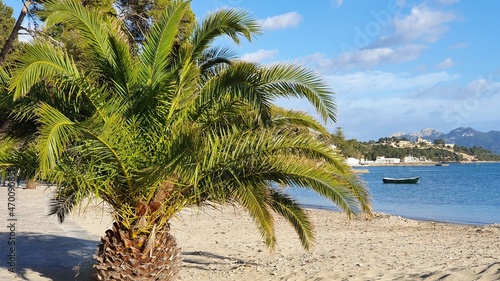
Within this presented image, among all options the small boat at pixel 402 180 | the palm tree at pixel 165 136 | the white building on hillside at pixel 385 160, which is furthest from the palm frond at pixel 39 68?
the white building on hillside at pixel 385 160

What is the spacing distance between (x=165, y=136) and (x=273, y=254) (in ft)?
14.5

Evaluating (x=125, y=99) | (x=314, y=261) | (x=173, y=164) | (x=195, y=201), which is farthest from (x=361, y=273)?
(x=125, y=99)

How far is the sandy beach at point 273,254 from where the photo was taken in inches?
307

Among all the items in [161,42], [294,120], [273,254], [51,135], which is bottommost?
[273,254]

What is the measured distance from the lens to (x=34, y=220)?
1415 cm

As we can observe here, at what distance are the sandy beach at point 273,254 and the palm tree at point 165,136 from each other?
58 centimetres

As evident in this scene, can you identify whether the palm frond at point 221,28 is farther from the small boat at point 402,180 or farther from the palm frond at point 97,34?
the small boat at point 402,180

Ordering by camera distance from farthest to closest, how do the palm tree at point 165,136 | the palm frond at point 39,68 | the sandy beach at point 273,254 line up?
the sandy beach at point 273,254 < the palm tree at point 165,136 < the palm frond at point 39,68

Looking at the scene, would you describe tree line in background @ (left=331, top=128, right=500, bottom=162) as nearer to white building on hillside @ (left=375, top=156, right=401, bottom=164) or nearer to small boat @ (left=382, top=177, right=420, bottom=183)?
white building on hillside @ (left=375, top=156, right=401, bottom=164)

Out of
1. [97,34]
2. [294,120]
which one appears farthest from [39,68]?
[294,120]

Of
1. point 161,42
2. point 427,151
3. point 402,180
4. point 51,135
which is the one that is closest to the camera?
point 51,135

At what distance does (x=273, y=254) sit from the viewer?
1004 centimetres

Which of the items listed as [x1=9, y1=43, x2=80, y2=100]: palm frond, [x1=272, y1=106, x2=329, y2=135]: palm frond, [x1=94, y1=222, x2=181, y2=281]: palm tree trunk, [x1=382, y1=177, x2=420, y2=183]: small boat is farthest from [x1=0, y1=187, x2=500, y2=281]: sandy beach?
[x1=382, y1=177, x2=420, y2=183]: small boat

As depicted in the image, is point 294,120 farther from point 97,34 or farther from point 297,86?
point 97,34
